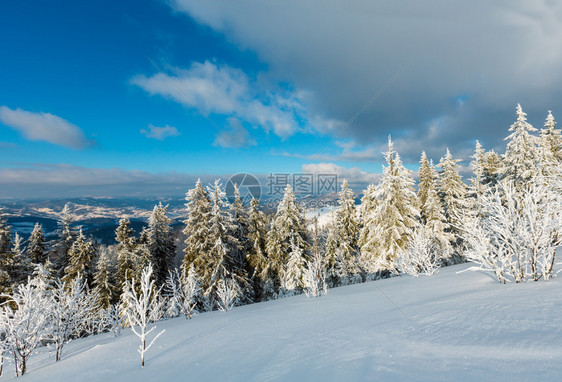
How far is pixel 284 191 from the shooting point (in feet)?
80.2

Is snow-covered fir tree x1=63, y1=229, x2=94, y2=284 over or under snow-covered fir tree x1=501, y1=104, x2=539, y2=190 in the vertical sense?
under

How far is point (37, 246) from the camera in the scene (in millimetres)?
25297

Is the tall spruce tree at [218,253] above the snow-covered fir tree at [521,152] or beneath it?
beneath

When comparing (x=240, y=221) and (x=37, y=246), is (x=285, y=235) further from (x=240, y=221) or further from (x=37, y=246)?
(x=37, y=246)

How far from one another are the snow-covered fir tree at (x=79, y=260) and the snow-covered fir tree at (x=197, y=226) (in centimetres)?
1006

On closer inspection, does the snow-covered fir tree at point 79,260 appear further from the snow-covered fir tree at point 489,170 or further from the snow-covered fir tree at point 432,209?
the snow-covered fir tree at point 489,170

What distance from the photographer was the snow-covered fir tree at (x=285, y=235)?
23.7m

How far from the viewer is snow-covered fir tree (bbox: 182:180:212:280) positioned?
71.5 ft

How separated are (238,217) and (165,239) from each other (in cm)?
867

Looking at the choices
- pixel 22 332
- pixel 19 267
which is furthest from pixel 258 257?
pixel 19 267

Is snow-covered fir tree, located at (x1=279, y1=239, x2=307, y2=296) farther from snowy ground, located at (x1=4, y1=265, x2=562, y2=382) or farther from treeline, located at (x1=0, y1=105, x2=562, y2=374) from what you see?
snowy ground, located at (x1=4, y1=265, x2=562, y2=382)

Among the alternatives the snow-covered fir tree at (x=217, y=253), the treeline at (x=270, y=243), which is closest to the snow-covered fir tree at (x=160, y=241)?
the treeline at (x=270, y=243)

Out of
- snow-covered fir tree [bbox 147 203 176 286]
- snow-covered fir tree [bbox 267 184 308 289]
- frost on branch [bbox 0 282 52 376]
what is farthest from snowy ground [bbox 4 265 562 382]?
snow-covered fir tree [bbox 147 203 176 286]

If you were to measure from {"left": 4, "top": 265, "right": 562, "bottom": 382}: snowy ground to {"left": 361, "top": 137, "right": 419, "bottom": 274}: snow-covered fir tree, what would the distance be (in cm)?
1132
